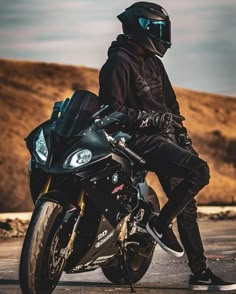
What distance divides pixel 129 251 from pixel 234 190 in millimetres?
13314

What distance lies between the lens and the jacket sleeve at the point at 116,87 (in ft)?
24.5

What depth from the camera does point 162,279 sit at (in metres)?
8.39

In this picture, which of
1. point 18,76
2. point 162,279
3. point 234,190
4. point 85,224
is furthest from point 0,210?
point 85,224

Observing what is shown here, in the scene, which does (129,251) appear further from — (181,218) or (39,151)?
(39,151)

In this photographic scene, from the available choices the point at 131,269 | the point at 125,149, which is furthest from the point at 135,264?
the point at 125,149

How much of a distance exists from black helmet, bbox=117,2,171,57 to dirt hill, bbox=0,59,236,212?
38.9 ft

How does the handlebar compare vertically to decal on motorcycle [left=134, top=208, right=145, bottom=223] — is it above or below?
above

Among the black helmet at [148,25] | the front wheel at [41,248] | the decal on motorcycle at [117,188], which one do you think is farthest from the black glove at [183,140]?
the front wheel at [41,248]

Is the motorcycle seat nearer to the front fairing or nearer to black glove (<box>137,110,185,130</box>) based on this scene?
black glove (<box>137,110,185,130</box>)

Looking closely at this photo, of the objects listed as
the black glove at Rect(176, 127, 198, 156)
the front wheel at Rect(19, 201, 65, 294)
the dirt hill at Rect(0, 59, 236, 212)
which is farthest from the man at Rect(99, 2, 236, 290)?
the dirt hill at Rect(0, 59, 236, 212)

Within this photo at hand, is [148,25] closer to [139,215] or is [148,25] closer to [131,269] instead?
[139,215]

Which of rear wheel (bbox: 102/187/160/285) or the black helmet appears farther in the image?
rear wheel (bbox: 102/187/160/285)

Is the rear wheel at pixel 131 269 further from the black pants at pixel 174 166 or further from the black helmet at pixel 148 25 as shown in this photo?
the black helmet at pixel 148 25

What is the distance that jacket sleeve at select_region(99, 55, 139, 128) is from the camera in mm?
7457
